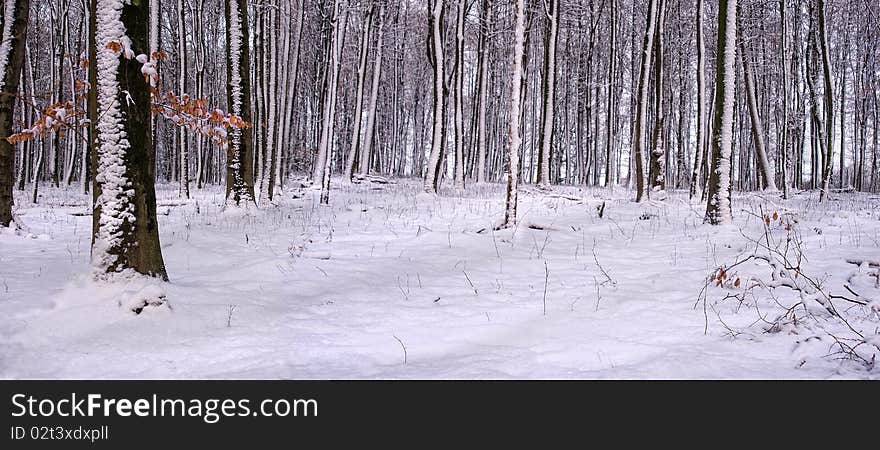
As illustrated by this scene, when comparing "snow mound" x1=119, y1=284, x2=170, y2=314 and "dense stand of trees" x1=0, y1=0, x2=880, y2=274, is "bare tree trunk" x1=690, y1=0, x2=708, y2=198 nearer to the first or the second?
"dense stand of trees" x1=0, y1=0, x2=880, y2=274

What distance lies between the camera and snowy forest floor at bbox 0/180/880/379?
3.38 metres

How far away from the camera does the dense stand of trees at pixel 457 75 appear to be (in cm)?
914

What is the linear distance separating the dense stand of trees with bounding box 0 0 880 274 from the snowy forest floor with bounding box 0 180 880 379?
100cm

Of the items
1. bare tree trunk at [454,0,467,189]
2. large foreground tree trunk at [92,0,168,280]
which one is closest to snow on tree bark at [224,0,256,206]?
large foreground tree trunk at [92,0,168,280]

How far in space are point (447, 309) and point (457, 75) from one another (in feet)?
46.3

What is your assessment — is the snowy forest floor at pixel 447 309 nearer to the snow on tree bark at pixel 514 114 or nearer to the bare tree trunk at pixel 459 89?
the snow on tree bark at pixel 514 114

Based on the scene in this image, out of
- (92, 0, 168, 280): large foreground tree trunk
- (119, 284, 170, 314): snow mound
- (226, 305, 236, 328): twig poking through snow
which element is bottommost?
(226, 305, 236, 328): twig poking through snow

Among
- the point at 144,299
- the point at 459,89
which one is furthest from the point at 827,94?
the point at 144,299

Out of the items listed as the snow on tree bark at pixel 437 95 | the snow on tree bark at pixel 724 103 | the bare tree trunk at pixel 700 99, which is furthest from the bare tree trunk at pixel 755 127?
the snow on tree bark at pixel 437 95

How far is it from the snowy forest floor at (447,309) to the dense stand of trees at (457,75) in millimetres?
1000

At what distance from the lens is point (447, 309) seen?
193 inches

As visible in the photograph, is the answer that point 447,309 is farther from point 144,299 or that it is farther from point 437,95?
point 437,95
